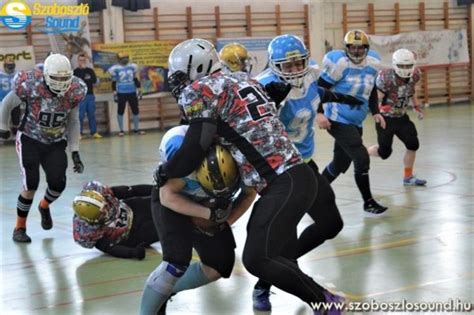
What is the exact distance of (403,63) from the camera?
36.3ft

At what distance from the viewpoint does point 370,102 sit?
9594 mm

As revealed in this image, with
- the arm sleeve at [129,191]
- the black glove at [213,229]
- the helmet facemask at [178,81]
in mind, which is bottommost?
the arm sleeve at [129,191]

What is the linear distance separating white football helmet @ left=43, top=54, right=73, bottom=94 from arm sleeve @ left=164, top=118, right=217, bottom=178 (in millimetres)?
4175

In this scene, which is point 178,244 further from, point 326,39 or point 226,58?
point 326,39

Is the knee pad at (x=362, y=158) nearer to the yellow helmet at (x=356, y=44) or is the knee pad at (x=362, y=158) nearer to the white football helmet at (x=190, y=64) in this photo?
the yellow helmet at (x=356, y=44)

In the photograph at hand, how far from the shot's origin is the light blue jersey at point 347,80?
29.7 feet

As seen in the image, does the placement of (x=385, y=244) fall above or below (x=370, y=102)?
below

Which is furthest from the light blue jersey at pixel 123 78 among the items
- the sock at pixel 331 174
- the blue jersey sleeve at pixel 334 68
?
the blue jersey sleeve at pixel 334 68

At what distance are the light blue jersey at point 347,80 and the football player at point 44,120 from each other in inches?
104

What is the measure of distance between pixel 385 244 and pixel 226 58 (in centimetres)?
231

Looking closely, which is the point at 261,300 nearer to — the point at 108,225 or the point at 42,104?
the point at 108,225

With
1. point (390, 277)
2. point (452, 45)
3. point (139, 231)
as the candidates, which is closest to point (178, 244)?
point (390, 277)

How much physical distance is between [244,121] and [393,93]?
7008mm

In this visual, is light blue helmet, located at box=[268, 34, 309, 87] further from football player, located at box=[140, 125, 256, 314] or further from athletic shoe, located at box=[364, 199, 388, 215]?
athletic shoe, located at box=[364, 199, 388, 215]
